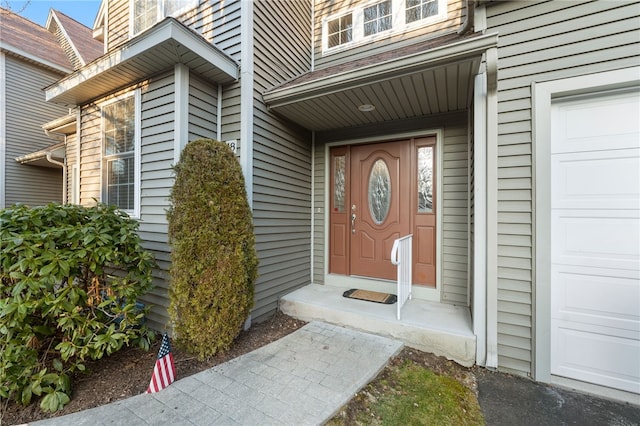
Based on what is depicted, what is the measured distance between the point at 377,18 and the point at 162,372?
5035mm

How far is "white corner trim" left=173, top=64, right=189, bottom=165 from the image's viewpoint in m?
2.84

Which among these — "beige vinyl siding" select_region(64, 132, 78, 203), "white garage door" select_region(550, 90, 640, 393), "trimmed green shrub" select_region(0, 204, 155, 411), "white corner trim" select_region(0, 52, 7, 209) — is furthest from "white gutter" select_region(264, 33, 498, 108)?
"white corner trim" select_region(0, 52, 7, 209)

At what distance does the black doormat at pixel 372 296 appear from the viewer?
3.37m

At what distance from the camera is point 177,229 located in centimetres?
240

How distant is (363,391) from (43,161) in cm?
903

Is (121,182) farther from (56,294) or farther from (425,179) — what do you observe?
(425,179)

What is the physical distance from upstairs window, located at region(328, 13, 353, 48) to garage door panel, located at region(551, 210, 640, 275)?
3.77 metres

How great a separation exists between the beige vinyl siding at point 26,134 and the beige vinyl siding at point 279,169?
732 cm

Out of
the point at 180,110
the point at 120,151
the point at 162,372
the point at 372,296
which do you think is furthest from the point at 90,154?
the point at 372,296

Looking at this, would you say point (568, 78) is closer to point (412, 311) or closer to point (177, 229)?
point (412, 311)

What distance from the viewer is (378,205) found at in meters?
3.88

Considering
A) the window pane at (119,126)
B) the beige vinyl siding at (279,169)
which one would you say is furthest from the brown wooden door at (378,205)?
the window pane at (119,126)

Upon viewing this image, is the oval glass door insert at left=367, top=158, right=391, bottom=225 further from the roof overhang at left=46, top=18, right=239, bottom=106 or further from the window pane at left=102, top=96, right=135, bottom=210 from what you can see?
the window pane at left=102, top=96, right=135, bottom=210

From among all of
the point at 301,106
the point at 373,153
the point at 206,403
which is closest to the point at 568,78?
the point at 373,153
